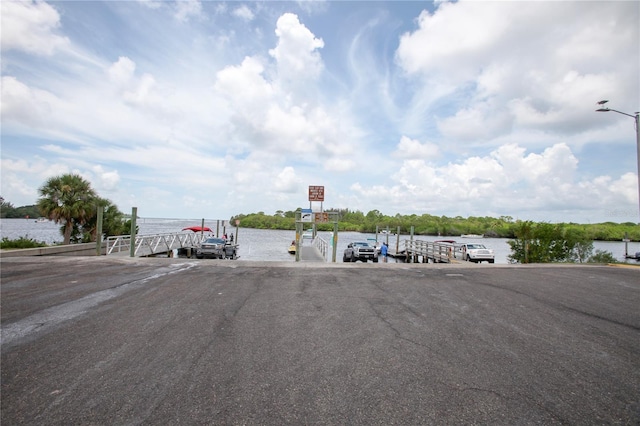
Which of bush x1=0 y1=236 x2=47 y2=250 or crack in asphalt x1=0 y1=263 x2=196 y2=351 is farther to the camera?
bush x1=0 y1=236 x2=47 y2=250

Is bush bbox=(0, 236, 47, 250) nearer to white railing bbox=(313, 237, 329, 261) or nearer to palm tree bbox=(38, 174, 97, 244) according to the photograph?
palm tree bbox=(38, 174, 97, 244)

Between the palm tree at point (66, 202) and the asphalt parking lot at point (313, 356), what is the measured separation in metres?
16.3

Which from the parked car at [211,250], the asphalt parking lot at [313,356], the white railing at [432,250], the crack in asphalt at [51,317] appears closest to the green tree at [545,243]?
the white railing at [432,250]

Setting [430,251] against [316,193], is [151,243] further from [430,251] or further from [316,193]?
[430,251]

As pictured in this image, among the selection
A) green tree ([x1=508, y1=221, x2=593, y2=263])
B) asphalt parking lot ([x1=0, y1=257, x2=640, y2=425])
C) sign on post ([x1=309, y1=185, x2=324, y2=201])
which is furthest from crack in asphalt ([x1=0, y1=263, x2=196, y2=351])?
green tree ([x1=508, y1=221, x2=593, y2=263])

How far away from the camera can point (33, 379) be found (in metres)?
3.81

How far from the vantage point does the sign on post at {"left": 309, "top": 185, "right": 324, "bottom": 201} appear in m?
19.9

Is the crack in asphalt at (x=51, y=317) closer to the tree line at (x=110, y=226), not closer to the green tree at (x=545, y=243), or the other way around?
the tree line at (x=110, y=226)

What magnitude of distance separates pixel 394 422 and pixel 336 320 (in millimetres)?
3199

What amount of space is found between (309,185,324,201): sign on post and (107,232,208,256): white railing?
38.1 feet

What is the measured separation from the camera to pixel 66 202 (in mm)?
22656

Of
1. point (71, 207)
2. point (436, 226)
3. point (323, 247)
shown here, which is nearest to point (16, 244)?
point (71, 207)

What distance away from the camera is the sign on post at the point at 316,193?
19922 mm

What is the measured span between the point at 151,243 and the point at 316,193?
13.5m
